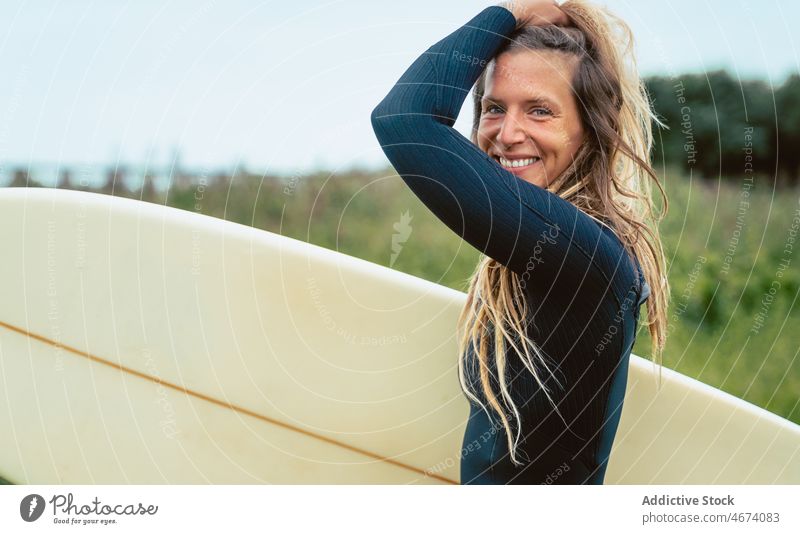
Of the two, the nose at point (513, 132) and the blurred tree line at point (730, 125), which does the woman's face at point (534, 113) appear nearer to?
the nose at point (513, 132)

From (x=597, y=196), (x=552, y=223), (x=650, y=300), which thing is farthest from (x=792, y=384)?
(x=552, y=223)

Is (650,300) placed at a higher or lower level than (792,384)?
higher

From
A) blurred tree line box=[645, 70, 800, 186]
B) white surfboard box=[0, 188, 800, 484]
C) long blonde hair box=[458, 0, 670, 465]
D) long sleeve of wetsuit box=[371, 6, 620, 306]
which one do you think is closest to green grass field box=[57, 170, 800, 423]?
blurred tree line box=[645, 70, 800, 186]

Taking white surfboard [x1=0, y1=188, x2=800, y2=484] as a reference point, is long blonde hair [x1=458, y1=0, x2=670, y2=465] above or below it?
above

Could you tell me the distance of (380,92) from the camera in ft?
3.34

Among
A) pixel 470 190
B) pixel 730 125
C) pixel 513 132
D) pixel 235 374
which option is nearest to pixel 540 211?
pixel 470 190

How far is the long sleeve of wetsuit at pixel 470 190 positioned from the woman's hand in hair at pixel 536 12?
0.39ft

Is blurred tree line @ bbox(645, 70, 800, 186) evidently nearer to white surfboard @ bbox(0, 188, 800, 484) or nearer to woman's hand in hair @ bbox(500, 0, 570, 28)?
white surfboard @ bbox(0, 188, 800, 484)

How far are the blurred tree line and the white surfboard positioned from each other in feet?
1.74

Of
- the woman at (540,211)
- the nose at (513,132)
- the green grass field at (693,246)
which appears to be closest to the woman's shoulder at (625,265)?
the woman at (540,211)

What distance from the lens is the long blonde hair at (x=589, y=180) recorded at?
729mm

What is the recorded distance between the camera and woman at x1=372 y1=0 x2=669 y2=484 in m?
0.60
